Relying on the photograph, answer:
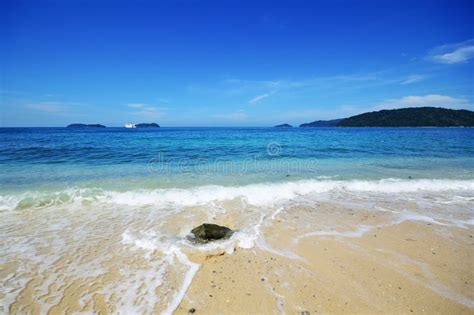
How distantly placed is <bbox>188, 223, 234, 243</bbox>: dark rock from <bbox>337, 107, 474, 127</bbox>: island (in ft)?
365

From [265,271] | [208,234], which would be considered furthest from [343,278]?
[208,234]

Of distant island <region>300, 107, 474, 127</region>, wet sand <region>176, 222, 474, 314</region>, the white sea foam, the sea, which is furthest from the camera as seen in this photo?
distant island <region>300, 107, 474, 127</region>

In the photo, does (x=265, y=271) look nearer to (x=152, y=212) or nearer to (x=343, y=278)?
(x=343, y=278)

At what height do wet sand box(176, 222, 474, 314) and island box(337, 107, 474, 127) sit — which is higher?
island box(337, 107, 474, 127)

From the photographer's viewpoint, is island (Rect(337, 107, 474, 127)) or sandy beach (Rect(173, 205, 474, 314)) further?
island (Rect(337, 107, 474, 127))

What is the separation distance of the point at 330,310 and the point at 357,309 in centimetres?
38

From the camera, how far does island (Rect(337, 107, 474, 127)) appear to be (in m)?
94.4

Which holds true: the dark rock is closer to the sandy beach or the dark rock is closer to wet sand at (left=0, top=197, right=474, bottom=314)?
wet sand at (left=0, top=197, right=474, bottom=314)

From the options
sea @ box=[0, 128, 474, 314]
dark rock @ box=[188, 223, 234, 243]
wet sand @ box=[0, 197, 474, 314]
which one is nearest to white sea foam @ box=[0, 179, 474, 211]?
sea @ box=[0, 128, 474, 314]

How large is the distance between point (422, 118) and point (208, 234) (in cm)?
11914

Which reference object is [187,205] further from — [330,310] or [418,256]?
[418,256]

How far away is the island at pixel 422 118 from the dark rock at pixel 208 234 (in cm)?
11137

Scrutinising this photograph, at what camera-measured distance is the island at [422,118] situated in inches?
3716

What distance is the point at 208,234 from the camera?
5180mm
